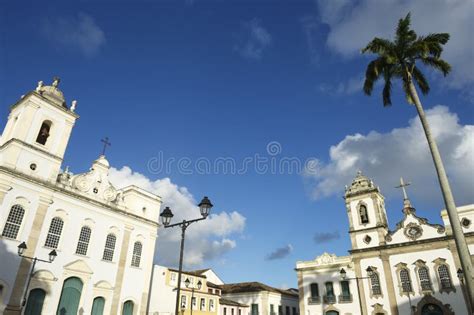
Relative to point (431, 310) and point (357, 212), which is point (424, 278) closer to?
point (431, 310)

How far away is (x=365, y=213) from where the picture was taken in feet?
123

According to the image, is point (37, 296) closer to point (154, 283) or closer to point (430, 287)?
point (154, 283)

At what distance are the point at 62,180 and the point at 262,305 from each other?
1264 inches

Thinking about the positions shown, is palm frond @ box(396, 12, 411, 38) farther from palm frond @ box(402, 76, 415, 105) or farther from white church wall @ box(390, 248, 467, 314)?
white church wall @ box(390, 248, 467, 314)

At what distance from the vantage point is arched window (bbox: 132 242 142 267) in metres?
28.8

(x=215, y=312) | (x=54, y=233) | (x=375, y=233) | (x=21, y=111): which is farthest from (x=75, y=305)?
(x=375, y=233)

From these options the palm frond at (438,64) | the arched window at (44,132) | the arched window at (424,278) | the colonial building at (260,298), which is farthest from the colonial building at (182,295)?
the palm frond at (438,64)

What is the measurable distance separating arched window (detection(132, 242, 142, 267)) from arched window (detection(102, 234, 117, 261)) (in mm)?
2144

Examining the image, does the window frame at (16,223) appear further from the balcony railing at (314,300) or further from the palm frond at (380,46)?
the balcony railing at (314,300)

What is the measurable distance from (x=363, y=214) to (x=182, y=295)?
21.6 m

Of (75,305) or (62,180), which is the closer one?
(75,305)

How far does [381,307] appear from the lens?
31.9 metres

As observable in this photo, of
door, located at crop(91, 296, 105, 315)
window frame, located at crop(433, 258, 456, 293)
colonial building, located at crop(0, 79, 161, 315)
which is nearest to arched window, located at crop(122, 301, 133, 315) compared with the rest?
colonial building, located at crop(0, 79, 161, 315)

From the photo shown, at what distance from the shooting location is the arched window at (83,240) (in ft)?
81.9
